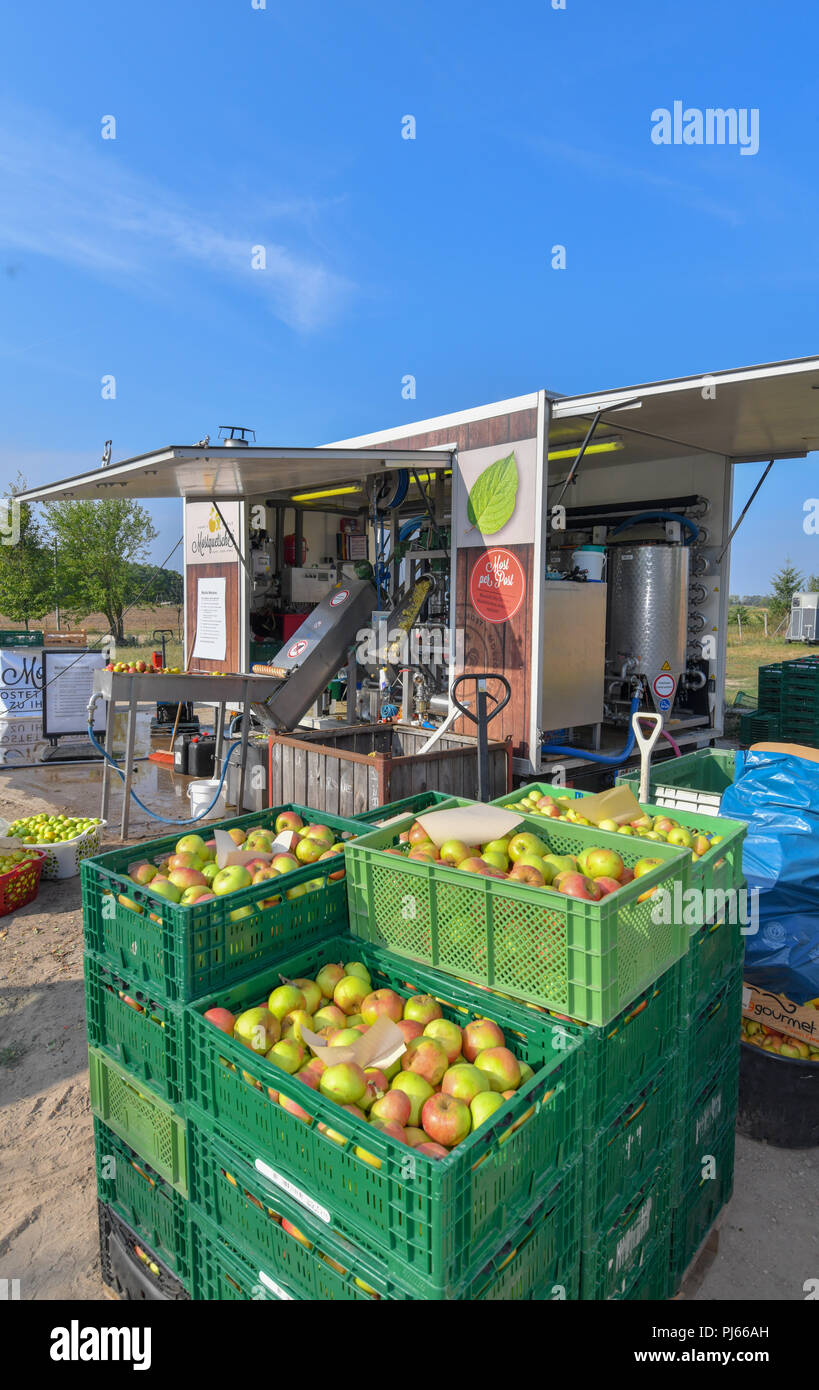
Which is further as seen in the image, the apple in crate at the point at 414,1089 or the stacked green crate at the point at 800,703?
the stacked green crate at the point at 800,703

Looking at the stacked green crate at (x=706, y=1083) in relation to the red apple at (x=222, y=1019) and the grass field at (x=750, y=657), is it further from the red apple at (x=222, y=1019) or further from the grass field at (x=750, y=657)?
the grass field at (x=750, y=657)

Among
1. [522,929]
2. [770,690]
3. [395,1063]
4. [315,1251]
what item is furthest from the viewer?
[770,690]

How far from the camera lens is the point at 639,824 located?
10.5ft

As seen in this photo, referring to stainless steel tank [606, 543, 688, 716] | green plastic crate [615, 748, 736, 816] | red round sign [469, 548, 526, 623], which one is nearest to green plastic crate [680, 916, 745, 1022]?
green plastic crate [615, 748, 736, 816]

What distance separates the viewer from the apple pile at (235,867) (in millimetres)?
2512

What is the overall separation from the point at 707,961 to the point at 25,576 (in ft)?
77.2

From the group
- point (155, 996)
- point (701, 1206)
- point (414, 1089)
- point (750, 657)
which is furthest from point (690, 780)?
point (750, 657)

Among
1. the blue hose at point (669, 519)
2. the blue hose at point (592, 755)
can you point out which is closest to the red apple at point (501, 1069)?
the blue hose at point (592, 755)

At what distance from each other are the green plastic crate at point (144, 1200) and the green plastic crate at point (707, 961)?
1551mm

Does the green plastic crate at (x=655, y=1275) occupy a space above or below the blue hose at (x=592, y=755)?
below

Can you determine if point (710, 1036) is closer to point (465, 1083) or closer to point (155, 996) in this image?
point (465, 1083)

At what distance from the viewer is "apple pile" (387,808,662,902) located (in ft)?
7.95

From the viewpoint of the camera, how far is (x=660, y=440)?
Answer: 852 centimetres

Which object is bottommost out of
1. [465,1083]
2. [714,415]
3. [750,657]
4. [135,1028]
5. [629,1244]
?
[629,1244]
